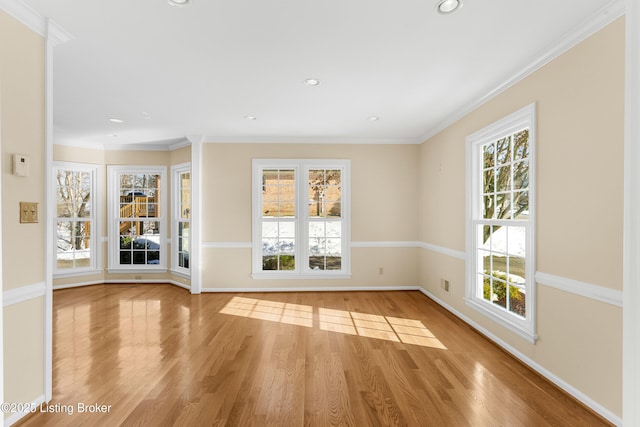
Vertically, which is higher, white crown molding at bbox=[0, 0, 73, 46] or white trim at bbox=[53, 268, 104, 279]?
white crown molding at bbox=[0, 0, 73, 46]

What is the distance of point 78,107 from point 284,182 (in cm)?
282

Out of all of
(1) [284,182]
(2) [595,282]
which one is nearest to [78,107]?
(1) [284,182]

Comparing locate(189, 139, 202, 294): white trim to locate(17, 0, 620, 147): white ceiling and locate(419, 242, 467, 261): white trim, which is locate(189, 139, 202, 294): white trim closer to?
locate(17, 0, 620, 147): white ceiling

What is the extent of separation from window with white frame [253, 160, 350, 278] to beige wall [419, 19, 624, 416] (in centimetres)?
274

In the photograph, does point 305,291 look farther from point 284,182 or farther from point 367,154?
point 367,154

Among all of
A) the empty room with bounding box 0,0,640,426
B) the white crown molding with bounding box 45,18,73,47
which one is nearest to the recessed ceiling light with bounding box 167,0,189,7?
the empty room with bounding box 0,0,640,426

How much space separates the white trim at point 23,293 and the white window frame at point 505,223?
3749mm

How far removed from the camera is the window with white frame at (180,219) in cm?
545

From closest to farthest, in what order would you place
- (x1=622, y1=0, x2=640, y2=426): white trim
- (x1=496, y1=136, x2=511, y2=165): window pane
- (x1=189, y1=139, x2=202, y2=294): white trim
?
(x1=622, y1=0, x2=640, y2=426): white trim < (x1=496, y1=136, x2=511, y2=165): window pane < (x1=189, y1=139, x2=202, y2=294): white trim

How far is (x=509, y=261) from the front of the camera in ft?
9.98

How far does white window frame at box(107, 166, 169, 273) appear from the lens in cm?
564

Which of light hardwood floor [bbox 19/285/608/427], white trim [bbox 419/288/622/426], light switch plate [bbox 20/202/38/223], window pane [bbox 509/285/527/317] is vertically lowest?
light hardwood floor [bbox 19/285/608/427]

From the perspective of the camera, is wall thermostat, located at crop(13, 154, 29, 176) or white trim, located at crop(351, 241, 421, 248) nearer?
wall thermostat, located at crop(13, 154, 29, 176)

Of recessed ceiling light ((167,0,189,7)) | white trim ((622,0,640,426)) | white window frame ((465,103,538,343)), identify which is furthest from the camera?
white window frame ((465,103,538,343))
